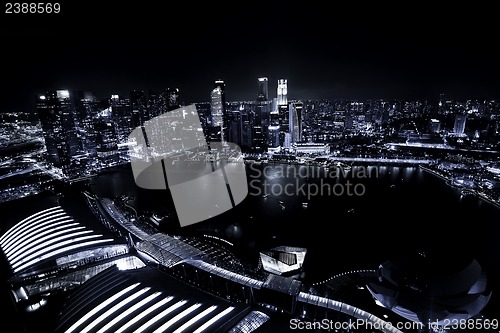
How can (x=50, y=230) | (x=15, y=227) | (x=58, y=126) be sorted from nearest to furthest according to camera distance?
(x=50, y=230)
(x=15, y=227)
(x=58, y=126)

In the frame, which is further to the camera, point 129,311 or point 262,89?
point 262,89

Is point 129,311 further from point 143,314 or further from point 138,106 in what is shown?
point 138,106

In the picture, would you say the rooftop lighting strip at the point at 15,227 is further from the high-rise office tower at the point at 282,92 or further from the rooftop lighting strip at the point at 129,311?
the high-rise office tower at the point at 282,92

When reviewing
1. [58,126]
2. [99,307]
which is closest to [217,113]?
[58,126]

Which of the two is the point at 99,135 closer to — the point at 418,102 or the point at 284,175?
the point at 284,175

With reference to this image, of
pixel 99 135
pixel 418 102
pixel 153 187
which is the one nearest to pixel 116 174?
pixel 153 187

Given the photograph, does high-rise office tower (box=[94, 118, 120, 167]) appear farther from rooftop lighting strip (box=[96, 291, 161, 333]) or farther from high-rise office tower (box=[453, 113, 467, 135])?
high-rise office tower (box=[453, 113, 467, 135])

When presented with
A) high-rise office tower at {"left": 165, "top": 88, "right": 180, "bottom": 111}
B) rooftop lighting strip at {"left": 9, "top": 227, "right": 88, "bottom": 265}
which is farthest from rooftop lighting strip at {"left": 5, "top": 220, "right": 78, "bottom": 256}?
high-rise office tower at {"left": 165, "top": 88, "right": 180, "bottom": 111}
